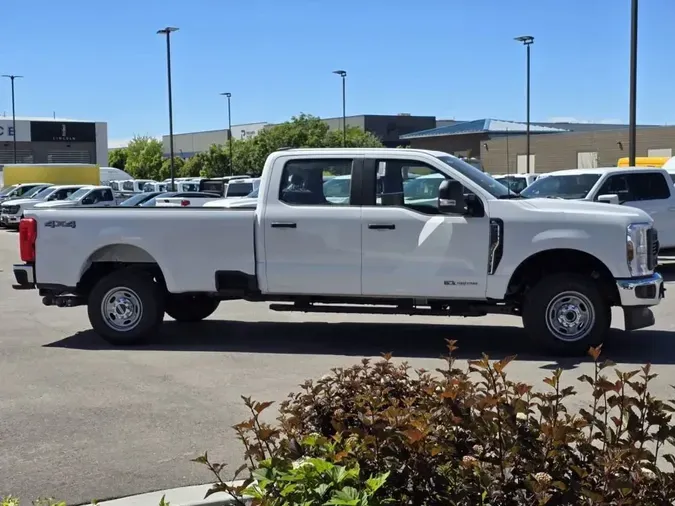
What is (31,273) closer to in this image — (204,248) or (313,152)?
(204,248)

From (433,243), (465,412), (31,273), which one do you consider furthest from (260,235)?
(465,412)

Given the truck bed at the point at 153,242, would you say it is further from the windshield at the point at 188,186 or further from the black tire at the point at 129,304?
the windshield at the point at 188,186

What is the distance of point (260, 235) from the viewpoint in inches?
373

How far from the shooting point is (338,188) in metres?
9.59

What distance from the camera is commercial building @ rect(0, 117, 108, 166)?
68.8 meters

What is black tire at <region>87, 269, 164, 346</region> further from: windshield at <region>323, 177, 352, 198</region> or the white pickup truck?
windshield at <region>323, 177, 352, 198</region>

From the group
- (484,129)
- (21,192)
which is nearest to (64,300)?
(21,192)

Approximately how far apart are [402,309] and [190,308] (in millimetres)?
3223

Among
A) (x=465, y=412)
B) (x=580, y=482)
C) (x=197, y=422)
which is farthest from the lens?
(x=197, y=422)

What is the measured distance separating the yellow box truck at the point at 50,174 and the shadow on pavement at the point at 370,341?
37.6 m

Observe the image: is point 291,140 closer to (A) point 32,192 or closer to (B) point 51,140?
(B) point 51,140

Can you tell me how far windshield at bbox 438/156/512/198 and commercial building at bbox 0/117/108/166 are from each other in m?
63.9

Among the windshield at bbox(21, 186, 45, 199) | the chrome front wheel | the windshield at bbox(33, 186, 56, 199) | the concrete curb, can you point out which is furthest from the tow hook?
the windshield at bbox(21, 186, 45, 199)

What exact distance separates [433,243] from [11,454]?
4.61 m
